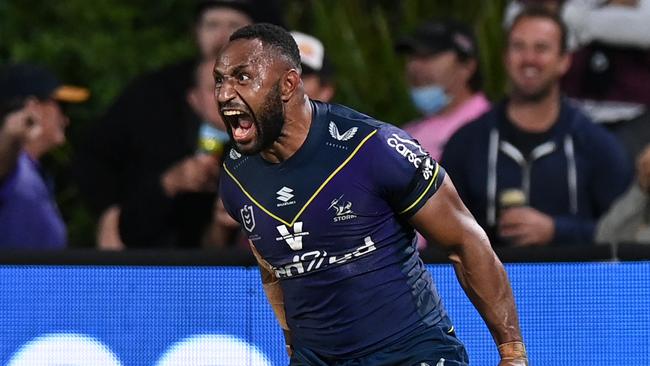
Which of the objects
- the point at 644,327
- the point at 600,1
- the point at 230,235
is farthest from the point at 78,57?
the point at 644,327

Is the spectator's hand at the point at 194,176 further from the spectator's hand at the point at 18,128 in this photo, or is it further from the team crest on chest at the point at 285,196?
the team crest on chest at the point at 285,196

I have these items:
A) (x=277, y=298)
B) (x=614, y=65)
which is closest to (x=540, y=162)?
(x=614, y=65)

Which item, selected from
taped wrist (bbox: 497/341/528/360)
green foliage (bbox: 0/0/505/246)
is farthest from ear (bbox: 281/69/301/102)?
green foliage (bbox: 0/0/505/246)

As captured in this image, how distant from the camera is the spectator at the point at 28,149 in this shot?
754 centimetres

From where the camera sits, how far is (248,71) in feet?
15.7

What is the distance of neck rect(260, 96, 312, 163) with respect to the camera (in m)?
4.96

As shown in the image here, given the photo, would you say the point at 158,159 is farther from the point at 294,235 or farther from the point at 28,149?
the point at 294,235

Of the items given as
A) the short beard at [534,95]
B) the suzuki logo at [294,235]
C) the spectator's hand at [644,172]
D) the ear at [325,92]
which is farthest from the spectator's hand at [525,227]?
the suzuki logo at [294,235]

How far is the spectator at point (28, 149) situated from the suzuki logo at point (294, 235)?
2833mm

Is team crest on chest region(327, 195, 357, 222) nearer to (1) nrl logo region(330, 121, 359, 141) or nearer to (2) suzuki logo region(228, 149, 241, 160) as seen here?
(1) nrl logo region(330, 121, 359, 141)

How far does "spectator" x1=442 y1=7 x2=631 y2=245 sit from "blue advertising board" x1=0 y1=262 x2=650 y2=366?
29.9 inches

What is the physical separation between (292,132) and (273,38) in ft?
1.12

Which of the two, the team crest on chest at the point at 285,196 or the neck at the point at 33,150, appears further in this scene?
the neck at the point at 33,150

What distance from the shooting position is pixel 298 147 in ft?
16.4
